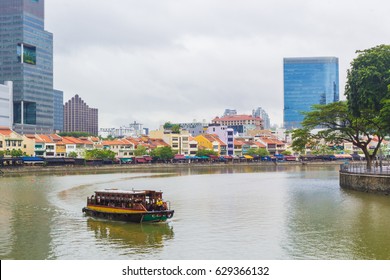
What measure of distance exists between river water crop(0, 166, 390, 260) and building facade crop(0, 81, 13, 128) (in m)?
112

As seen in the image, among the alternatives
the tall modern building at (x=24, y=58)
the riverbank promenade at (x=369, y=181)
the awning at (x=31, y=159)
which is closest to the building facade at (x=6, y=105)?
the tall modern building at (x=24, y=58)

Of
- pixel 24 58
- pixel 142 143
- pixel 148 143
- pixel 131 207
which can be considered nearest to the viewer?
pixel 131 207

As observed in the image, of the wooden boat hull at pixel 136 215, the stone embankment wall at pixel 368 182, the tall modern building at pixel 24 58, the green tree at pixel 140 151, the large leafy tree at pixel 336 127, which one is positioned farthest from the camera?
the tall modern building at pixel 24 58

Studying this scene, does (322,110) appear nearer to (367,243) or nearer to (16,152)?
(367,243)

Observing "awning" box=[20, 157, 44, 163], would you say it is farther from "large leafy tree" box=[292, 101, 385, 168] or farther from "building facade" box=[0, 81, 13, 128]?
"large leafy tree" box=[292, 101, 385, 168]

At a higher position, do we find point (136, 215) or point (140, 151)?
point (140, 151)

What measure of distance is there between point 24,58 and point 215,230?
157245 mm

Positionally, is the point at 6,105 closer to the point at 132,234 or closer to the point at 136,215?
the point at 136,215

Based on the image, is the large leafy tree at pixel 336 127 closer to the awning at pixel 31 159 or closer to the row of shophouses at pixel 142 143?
the awning at pixel 31 159

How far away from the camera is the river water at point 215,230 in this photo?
26.3 metres

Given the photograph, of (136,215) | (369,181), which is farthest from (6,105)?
(136,215)

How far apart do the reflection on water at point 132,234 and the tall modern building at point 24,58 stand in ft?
475

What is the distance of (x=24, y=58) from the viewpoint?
176375 mm

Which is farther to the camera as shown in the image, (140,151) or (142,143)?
(142,143)
